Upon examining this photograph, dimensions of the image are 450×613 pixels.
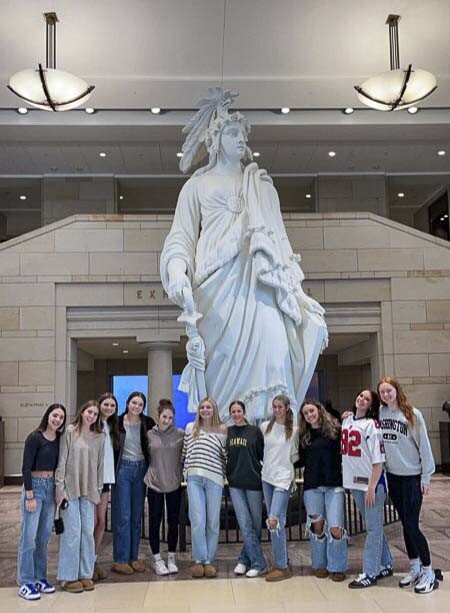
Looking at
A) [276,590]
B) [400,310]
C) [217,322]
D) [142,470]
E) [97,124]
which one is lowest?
[276,590]

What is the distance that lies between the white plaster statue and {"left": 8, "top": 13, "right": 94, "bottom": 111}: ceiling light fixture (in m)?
4.09

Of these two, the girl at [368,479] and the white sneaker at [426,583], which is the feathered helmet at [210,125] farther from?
the white sneaker at [426,583]

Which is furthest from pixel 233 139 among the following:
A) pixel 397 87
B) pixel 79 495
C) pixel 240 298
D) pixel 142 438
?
pixel 397 87

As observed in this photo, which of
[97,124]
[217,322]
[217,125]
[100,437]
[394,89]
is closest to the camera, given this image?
[100,437]

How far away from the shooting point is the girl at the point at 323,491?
4.61 metres

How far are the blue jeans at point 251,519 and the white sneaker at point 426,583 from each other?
3.70 ft

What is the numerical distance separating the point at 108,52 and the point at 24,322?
5342mm

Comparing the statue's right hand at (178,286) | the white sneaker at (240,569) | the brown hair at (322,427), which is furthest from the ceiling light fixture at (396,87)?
the white sneaker at (240,569)

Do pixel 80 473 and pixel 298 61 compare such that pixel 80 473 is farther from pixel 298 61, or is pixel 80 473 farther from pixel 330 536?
pixel 298 61

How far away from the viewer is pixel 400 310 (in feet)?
43.3

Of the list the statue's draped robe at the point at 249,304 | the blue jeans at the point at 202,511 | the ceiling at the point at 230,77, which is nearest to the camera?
the blue jeans at the point at 202,511

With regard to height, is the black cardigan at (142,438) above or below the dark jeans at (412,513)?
above

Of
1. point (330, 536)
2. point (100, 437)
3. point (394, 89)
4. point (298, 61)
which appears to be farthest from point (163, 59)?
point (330, 536)

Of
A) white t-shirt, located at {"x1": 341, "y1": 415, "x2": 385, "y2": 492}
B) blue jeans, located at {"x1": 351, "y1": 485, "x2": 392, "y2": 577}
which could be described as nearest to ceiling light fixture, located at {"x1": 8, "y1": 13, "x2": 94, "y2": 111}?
white t-shirt, located at {"x1": 341, "y1": 415, "x2": 385, "y2": 492}
